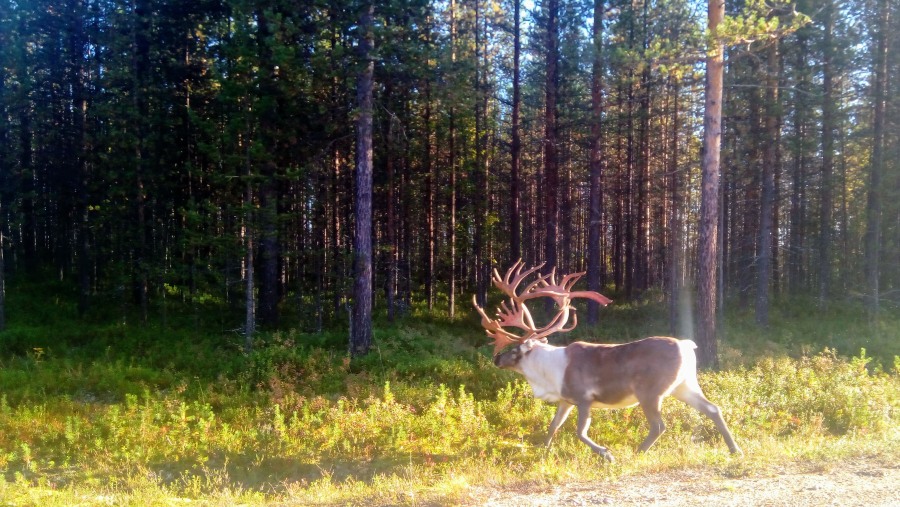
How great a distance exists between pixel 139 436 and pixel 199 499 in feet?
11.7

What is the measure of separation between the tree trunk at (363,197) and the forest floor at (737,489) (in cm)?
974

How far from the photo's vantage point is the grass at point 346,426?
6.21 m

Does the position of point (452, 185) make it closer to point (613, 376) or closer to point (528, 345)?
point (528, 345)

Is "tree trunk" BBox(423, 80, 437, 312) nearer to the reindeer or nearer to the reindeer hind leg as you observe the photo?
the reindeer

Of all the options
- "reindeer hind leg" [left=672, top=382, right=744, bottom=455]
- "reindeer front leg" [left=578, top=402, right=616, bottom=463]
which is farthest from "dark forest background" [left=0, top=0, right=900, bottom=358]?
"reindeer front leg" [left=578, top=402, right=616, bottom=463]

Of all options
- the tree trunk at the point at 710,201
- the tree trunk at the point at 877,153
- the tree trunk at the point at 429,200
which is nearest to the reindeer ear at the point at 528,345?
the tree trunk at the point at 710,201

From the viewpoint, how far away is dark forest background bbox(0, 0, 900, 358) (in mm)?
15867

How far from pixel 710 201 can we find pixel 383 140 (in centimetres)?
1070

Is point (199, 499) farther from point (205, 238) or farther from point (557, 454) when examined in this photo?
point (205, 238)

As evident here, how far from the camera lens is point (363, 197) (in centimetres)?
1485

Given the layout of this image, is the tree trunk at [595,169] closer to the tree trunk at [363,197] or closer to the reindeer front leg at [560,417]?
the tree trunk at [363,197]

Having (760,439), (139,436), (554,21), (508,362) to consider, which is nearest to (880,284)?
(554,21)

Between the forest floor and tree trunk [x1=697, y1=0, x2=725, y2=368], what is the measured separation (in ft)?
21.0

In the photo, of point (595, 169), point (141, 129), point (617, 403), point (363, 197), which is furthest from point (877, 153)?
point (141, 129)
